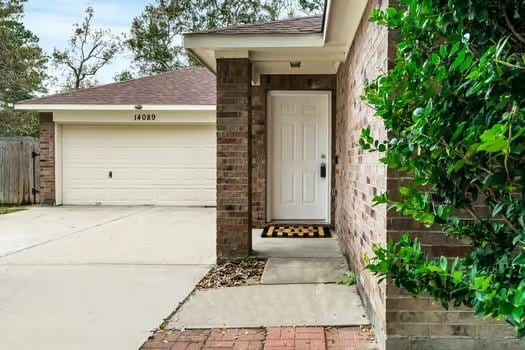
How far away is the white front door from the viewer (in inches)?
316

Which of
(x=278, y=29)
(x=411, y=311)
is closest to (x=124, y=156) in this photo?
(x=278, y=29)

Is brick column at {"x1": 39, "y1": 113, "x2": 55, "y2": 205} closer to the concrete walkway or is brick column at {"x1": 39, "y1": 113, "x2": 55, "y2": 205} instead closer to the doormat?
the doormat

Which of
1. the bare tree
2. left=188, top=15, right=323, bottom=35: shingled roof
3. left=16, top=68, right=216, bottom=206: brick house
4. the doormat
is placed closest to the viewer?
Result: left=188, top=15, right=323, bottom=35: shingled roof

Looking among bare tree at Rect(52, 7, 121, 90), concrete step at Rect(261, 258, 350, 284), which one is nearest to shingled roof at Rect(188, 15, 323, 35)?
concrete step at Rect(261, 258, 350, 284)

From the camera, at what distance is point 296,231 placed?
7453 mm

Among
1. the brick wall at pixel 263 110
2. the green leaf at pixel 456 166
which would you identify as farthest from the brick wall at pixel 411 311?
the brick wall at pixel 263 110

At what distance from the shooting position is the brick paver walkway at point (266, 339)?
10.4 feet

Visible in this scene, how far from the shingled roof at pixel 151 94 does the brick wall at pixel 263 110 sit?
4096 mm

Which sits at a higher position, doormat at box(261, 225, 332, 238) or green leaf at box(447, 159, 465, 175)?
green leaf at box(447, 159, 465, 175)

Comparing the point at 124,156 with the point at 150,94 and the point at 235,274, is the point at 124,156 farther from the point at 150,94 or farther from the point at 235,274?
the point at 235,274

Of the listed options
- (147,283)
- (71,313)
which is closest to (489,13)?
(71,313)

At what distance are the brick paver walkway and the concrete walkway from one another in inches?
4.8

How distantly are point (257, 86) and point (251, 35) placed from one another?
2.39 meters

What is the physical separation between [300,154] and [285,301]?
4.26m
